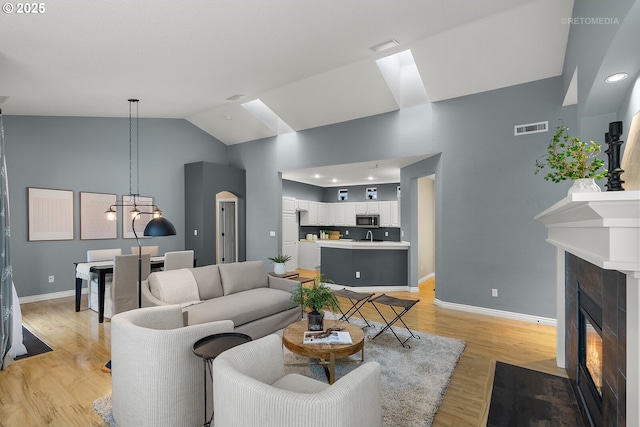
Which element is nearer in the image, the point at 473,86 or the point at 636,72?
the point at 636,72

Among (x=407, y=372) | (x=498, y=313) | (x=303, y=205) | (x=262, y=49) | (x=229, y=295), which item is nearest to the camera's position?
(x=407, y=372)

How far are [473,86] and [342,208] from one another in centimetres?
584

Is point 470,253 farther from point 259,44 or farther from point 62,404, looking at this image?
point 62,404

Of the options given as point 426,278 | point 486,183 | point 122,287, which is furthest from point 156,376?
point 426,278

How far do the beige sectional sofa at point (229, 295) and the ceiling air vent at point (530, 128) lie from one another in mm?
3765

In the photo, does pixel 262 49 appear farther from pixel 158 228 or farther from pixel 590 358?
pixel 590 358

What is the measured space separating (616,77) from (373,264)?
4487 millimetres

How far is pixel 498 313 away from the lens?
4.66 m

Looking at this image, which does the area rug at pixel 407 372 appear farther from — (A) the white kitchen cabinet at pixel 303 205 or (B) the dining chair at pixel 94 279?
(A) the white kitchen cabinet at pixel 303 205

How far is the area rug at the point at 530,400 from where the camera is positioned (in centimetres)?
214

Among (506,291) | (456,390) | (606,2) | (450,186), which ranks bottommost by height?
(456,390)

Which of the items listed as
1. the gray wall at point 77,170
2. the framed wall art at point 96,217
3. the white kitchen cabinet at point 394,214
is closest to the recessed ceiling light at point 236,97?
the gray wall at point 77,170

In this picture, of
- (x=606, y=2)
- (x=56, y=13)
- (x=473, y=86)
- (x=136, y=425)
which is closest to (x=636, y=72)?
(x=606, y=2)

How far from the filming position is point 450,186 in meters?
5.12
